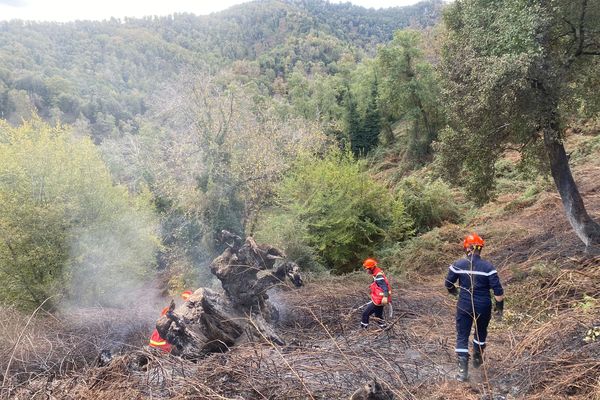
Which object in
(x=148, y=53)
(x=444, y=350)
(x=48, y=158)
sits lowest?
(x=444, y=350)

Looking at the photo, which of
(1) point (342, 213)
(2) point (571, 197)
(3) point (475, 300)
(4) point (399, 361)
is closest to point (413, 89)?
(1) point (342, 213)

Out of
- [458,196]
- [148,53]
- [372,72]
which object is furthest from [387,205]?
[148,53]

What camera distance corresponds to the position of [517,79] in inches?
316

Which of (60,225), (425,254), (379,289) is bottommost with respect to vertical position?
(425,254)

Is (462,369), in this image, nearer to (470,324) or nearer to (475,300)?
(470,324)

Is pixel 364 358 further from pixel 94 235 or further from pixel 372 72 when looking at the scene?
pixel 372 72

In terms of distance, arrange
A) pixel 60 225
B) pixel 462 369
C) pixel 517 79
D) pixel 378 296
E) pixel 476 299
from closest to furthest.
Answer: pixel 462 369 < pixel 476 299 < pixel 378 296 < pixel 517 79 < pixel 60 225

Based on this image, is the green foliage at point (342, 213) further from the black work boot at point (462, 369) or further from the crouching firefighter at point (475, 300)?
the black work boot at point (462, 369)

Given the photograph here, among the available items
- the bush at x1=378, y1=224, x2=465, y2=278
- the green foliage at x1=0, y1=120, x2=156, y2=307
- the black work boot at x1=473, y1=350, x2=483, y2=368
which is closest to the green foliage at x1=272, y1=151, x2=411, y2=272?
the bush at x1=378, y1=224, x2=465, y2=278

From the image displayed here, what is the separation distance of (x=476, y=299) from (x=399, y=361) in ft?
4.13

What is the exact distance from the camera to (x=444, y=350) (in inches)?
241

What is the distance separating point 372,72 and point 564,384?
3819cm

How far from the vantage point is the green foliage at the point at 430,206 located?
62.7 feet

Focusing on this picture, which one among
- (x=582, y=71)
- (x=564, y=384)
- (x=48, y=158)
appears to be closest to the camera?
(x=564, y=384)
